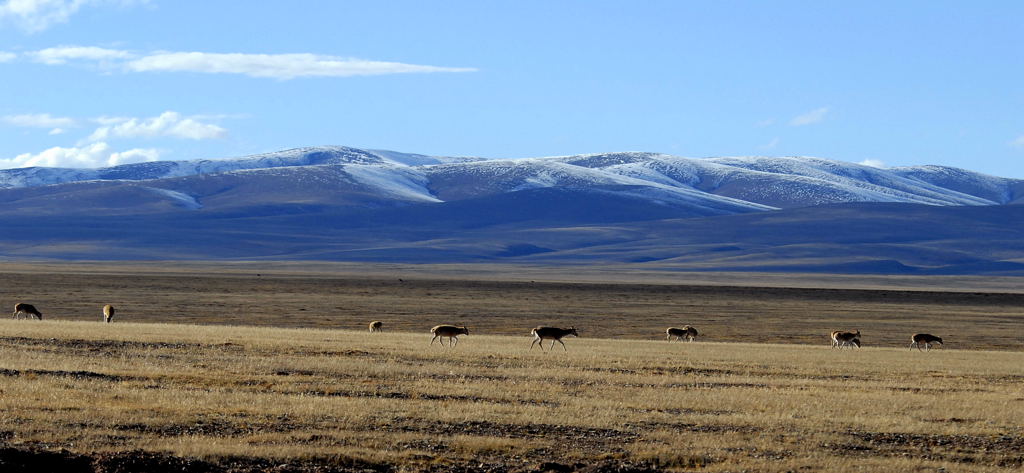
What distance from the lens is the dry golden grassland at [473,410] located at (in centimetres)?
1399

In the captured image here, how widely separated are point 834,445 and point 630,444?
2547mm

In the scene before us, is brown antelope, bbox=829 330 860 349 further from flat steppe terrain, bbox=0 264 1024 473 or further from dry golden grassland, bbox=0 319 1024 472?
dry golden grassland, bbox=0 319 1024 472

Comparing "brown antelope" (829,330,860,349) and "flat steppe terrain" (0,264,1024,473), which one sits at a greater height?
"flat steppe terrain" (0,264,1024,473)

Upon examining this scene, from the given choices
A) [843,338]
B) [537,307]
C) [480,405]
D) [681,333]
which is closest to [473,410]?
[480,405]

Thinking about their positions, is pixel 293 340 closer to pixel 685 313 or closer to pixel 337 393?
pixel 337 393

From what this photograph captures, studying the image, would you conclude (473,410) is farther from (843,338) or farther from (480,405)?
(843,338)

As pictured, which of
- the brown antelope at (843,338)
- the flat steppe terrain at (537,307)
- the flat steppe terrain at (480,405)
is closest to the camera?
the flat steppe terrain at (480,405)

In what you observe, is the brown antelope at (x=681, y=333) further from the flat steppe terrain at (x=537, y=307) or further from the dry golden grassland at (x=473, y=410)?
the dry golden grassland at (x=473, y=410)

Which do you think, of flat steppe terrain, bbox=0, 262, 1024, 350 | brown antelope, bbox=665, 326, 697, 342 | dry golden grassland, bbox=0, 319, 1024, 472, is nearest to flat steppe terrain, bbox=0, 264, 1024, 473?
dry golden grassland, bbox=0, 319, 1024, 472

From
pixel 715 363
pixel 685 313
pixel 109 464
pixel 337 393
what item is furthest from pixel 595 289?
pixel 109 464

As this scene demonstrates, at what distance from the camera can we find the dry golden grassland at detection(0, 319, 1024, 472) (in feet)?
45.9

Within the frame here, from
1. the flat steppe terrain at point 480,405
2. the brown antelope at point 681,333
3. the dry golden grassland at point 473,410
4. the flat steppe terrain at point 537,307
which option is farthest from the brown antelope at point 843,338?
the dry golden grassland at point 473,410

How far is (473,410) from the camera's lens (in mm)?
17234

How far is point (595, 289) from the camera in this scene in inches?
3167
